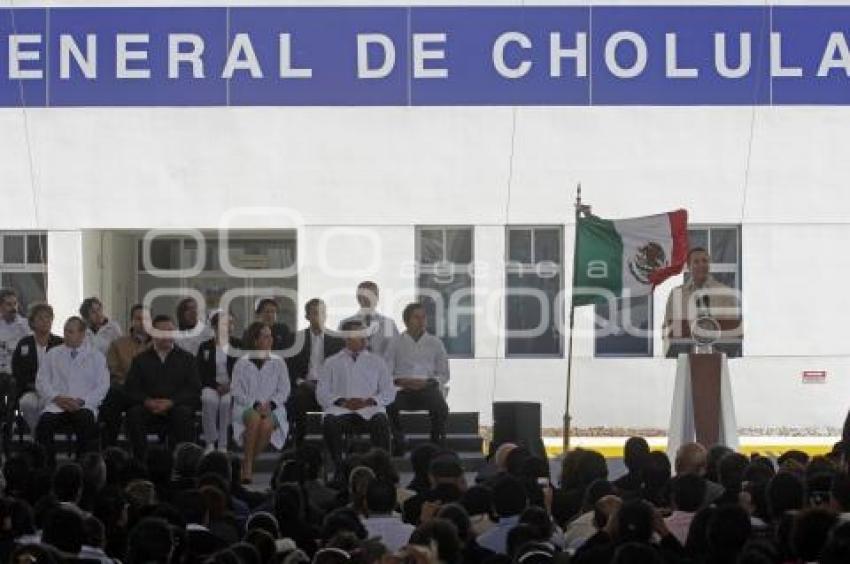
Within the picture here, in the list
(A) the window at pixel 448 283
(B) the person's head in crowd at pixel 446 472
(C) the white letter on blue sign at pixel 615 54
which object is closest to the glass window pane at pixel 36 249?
(A) the window at pixel 448 283

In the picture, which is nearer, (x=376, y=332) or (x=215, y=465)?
(x=215, y=465)

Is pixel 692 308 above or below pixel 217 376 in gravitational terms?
above

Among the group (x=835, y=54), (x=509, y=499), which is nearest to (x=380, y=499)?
(x=509, y=499)

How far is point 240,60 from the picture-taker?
736 inches

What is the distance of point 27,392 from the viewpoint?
1430 cm

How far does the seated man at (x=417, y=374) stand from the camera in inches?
575

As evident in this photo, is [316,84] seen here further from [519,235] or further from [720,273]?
[720,273]

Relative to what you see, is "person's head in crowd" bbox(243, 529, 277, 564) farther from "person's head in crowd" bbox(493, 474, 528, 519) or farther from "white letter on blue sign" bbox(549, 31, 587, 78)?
"white letter on blue sign" bbox(549, 31, 587, 78)

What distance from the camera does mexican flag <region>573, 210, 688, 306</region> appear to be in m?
14.8

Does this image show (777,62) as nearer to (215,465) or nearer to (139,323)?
(139,323)

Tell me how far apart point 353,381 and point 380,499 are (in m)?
5.22

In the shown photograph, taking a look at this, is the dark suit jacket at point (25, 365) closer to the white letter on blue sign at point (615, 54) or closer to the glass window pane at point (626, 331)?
the glass window pane at point (626, 331)

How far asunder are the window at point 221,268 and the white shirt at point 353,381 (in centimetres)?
544

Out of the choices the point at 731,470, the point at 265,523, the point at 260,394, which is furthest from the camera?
the point at 260,394
